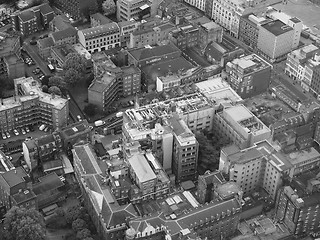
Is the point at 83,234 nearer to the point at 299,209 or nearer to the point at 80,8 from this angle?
the point at 299,209

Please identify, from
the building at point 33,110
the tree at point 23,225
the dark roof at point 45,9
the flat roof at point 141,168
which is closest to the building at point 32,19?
the dark roof at point 45,9

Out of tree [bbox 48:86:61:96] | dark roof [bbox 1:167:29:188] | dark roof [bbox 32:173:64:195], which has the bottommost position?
dark roof [bbox 32:173:64:195]

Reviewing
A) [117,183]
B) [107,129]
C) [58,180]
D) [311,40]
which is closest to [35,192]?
[58,180]

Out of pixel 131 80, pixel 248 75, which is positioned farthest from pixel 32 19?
pixel 248 75

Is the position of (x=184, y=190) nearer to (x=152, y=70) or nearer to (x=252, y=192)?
(x=252, y=192)

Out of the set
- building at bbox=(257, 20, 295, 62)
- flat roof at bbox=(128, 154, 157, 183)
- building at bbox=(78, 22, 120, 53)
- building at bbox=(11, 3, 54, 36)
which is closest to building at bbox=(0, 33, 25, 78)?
building at bbox=(11, 3, 54, 36)

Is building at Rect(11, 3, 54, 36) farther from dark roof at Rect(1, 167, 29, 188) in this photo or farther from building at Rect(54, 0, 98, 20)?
dark roof at Rect(1, 167, 29, 188)

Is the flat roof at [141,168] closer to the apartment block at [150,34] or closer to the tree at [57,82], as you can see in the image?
the tree at [57,82]
